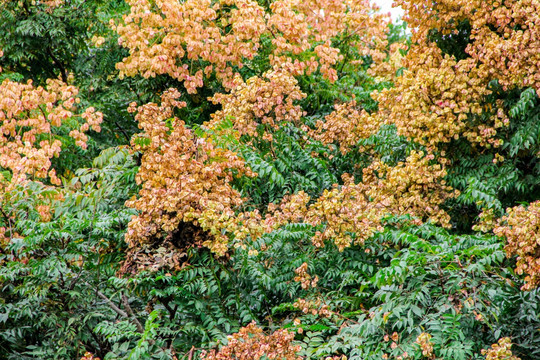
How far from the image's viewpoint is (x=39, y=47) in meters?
11.6

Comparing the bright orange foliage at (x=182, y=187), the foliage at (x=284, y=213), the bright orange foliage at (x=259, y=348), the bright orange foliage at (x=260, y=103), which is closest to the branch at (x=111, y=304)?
the foliage at (x=284, y=213)

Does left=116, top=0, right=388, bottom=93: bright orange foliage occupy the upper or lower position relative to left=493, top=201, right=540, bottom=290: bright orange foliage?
upper

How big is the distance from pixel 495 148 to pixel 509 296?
2896mm

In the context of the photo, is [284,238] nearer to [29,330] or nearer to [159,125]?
[159,125]

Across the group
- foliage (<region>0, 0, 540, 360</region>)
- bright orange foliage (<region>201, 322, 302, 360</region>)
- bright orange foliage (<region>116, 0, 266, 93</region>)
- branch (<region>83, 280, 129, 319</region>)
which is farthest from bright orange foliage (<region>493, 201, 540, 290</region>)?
bright orange foliage (<region>116, 0, 266, 93</region>)

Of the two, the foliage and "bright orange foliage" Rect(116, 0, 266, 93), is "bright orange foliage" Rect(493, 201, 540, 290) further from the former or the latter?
"bright orange foliage" Rect(116, 0, 266, 93)

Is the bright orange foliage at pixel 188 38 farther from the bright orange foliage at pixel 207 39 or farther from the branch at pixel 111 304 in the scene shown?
the branch at pixel 111 304

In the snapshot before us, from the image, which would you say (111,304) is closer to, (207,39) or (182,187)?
(182,187)

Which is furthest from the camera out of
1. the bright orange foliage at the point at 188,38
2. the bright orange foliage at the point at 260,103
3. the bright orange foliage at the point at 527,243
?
→ the bright orange foliage at the point at 188,38

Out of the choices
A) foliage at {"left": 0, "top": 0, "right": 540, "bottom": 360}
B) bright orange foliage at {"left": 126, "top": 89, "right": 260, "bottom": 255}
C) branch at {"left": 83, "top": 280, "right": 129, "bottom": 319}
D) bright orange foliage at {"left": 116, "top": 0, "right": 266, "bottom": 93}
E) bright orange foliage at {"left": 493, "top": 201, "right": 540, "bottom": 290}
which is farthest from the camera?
bright orange foliage at {"left": 116, "top": 0, "right": 266, "bottom": 93}

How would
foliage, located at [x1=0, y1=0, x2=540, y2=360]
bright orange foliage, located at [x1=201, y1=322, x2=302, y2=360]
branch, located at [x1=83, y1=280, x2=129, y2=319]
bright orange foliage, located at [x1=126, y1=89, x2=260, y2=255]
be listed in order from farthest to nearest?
branch, located at [x1=83, y1=280, x2=129, y2=319], bright orange foliage, located at [x1=126, y1=89, x2=260, y2=255], foliage, located at [x1=0, y1=0, x2=540, y2=360], bright orange foliage, located at [x1=201, y1=322, x2=302, y2=360]

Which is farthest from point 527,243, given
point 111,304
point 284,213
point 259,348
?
point 111,304

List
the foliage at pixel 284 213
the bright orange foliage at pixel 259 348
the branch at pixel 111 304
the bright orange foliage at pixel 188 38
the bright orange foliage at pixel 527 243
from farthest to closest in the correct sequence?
the bright orange foliage at pixel 188 38
the branch at pixel 111 304
the foliage at pixel 284 213
the bright orange foliage at pixel 259 348
the bright orange foliage at pixel 527 243

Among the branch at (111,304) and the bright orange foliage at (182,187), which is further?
the branch at (111,304)
